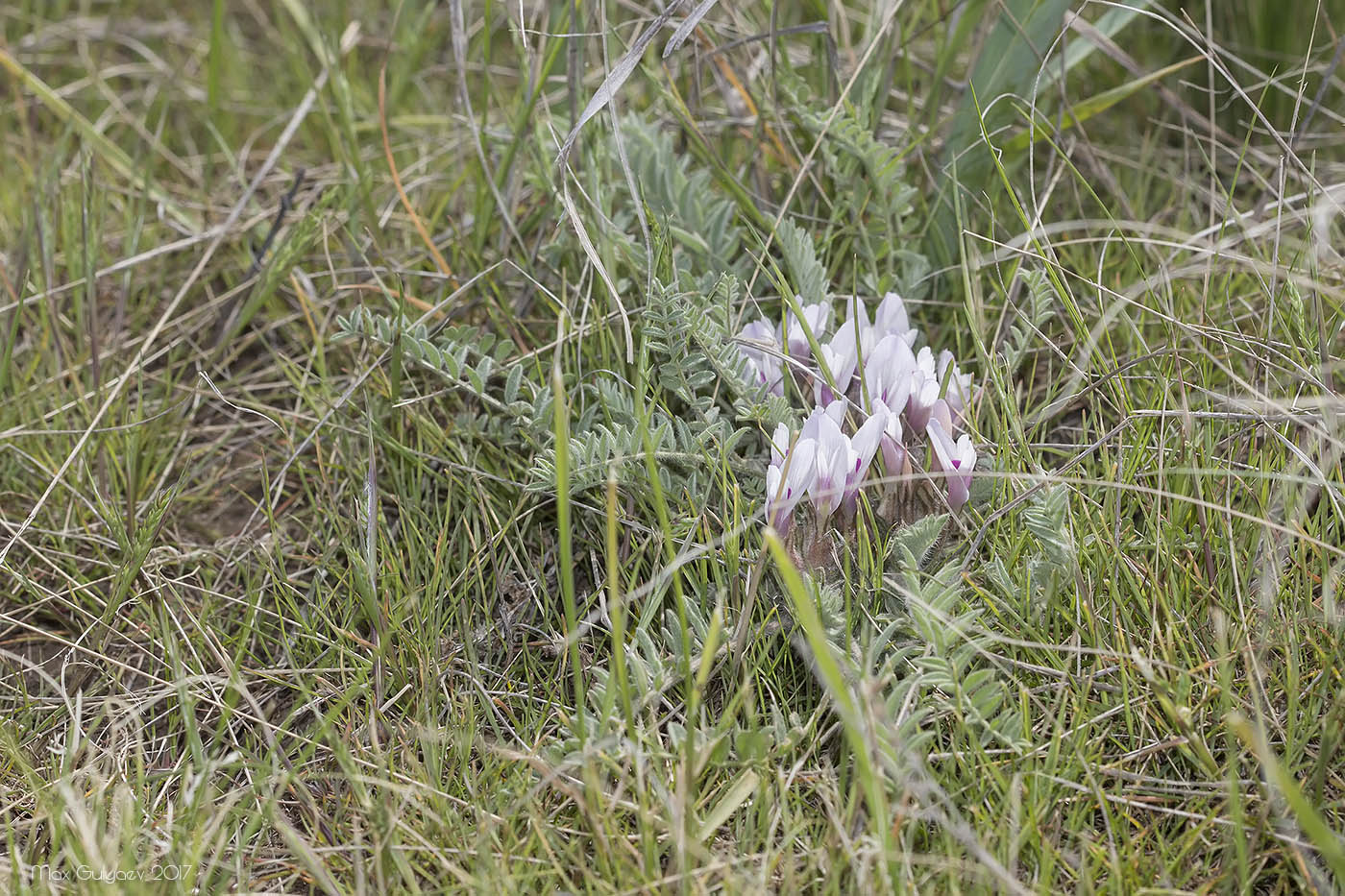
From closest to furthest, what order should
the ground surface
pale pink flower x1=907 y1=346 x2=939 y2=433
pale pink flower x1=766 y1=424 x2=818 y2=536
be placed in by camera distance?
the ground surface, pale pink flower x1=766 y1=424 x2=818 y2=536, pale pink flower x1=907 y1=346 x2=939 y2=433

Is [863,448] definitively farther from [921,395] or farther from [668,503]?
[668,503]

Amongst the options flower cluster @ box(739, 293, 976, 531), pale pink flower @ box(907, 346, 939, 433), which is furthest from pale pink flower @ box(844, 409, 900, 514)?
pale pink flower @ box(907, 346, 939, 433)

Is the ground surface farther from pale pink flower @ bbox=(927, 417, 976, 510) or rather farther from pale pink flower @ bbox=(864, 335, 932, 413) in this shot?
pale pink flower @ bbox=(864, 335, 932, 413)

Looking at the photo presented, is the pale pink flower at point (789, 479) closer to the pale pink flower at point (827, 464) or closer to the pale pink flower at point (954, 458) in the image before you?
the pale pink flower at point (827, 464)

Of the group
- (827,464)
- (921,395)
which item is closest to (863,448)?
(827,464)

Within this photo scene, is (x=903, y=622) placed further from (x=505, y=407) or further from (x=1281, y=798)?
(x=505, y=407)

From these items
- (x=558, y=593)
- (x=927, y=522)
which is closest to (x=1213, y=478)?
(x=927, y=522)

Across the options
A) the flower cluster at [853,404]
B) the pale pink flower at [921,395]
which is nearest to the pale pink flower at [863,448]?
the flower cluster at [853,404]
